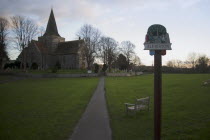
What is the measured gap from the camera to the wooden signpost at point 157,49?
489 centimetres

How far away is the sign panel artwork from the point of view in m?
4.89

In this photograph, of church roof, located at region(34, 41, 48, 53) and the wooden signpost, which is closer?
the wooden signpost

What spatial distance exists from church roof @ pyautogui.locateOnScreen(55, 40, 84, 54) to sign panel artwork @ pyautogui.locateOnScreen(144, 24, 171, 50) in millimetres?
78114

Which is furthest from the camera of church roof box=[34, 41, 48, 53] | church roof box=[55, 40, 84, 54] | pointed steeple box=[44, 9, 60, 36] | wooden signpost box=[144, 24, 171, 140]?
pointed steeple box=[44, 9, 60, 36]

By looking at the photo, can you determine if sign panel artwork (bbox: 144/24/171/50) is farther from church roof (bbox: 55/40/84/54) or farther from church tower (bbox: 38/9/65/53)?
church tower (bbox: 38/9/65/53)

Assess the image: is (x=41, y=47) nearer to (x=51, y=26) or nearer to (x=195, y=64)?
(x=51, y=26)

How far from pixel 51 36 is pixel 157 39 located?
278 ft

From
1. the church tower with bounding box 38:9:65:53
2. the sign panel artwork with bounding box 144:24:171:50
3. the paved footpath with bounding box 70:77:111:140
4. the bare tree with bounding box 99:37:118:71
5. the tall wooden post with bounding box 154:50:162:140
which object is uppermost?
the church tower with bounding box 38:9:65:53

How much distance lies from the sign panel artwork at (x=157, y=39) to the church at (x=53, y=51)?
2945 inches

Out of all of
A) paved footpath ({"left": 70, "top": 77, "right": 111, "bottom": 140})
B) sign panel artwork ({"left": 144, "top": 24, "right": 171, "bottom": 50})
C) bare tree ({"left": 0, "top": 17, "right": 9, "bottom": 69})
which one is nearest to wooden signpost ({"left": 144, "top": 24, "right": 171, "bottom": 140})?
sign panel artwork ({"left": 144, "top": 24, "right": 171, "bottom": 50})

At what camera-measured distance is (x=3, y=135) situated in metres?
7.97

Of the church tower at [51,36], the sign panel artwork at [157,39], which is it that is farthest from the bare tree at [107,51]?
the sign panel artwork at [157,39]

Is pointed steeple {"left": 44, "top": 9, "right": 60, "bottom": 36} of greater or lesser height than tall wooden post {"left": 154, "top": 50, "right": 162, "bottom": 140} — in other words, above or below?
above

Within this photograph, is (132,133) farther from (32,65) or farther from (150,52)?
(32,65)
